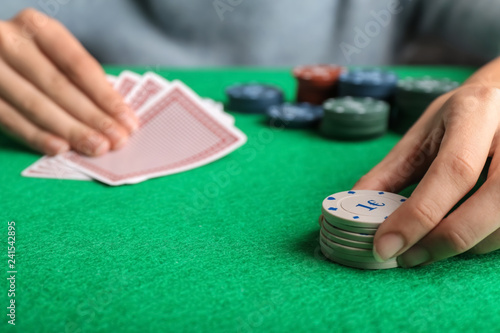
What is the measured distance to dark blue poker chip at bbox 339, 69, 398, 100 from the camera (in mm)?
2510

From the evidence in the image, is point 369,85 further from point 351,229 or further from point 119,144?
point 351,229

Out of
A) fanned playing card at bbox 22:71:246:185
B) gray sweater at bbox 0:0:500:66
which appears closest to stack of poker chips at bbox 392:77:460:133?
fanned playing card at bbox 22:71:246:185

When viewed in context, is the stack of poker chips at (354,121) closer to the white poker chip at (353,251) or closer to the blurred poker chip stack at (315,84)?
the blurred poker chip stack at (315,84)

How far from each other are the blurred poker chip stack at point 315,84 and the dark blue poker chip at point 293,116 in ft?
0.50

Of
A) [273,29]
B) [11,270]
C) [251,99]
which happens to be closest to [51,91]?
[251,99]

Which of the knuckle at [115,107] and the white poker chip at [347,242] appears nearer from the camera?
the white poker chip at [347,242]

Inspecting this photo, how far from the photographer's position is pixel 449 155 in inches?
43.6

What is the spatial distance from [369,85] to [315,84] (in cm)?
31

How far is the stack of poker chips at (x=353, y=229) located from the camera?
43.4 inches

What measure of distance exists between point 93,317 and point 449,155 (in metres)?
0.80

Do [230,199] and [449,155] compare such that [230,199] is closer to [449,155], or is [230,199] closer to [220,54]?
[449,155]

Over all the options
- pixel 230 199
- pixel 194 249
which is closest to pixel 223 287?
pixel 194 249
